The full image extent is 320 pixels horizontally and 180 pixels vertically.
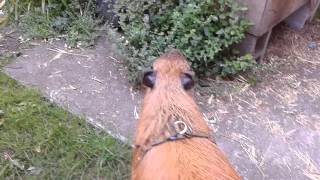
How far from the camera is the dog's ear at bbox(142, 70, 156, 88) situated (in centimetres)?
271

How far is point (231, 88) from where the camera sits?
418cm

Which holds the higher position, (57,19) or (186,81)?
(186,81)

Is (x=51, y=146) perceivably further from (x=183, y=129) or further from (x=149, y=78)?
(x=183, y=129)

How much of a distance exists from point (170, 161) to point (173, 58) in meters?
0.73

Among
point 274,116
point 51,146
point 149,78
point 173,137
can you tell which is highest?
point 149,78

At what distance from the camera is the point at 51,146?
11.9ft

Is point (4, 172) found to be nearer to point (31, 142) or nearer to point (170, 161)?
point (31, 142)

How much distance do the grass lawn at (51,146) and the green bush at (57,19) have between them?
87 centimetres

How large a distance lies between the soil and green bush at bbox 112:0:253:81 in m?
0.22

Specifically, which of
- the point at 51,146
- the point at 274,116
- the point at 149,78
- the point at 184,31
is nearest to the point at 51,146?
the point at 51,146

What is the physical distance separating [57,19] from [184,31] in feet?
4.37

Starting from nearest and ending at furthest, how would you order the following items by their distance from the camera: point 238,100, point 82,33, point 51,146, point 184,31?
point 51,146, point 184,31, point 238,100, point 82,33

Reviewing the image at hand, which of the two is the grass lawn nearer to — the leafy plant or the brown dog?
the leafy plant

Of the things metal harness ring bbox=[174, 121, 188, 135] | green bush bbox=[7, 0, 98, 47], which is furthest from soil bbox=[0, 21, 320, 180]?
metal harness ring bbox=[174, 121, 188, 135]
